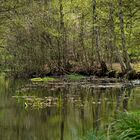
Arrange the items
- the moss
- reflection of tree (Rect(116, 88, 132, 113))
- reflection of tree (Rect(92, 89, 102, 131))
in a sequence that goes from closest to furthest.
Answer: reflection of tree (Rect(92, 89, 102, 131)) < reflection of tree (Rect(116, 88, 132, 113)) < the moss

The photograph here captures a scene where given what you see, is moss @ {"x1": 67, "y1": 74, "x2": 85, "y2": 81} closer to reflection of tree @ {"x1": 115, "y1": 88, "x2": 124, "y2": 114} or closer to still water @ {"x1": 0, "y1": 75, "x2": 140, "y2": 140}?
reflection of tree @ {"x1": 115, "y1": 88, "x2": 124, "y2": 114}

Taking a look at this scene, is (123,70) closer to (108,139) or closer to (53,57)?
(53,57)

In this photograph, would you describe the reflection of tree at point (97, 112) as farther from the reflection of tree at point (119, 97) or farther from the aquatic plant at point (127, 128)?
the aquatic plant at point (127, 128)

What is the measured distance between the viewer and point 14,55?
133ft

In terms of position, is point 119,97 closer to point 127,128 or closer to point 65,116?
point 65,116

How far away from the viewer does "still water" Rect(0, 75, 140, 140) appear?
12.3 metres

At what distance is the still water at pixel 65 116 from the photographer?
12.3m

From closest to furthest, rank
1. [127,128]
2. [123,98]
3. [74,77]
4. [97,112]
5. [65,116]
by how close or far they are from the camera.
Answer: [127,128] < [65,116] < [97,112] < [123,98] < [74,77]

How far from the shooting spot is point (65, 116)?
15.0 m

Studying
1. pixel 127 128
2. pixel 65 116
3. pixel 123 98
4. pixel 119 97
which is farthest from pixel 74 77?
pixel 127 128

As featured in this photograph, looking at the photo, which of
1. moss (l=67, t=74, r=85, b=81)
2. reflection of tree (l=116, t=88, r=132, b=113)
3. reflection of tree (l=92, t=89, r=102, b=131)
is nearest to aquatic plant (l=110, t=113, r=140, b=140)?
reflection of tree (l=92, t=89, r=102, b=131)

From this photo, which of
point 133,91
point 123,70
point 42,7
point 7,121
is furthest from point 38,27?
point 7,121

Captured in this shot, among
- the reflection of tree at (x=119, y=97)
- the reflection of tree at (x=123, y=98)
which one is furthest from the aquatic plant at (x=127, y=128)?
the reflection of tree at (x=123, y=98)

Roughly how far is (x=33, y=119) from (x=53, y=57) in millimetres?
24167
